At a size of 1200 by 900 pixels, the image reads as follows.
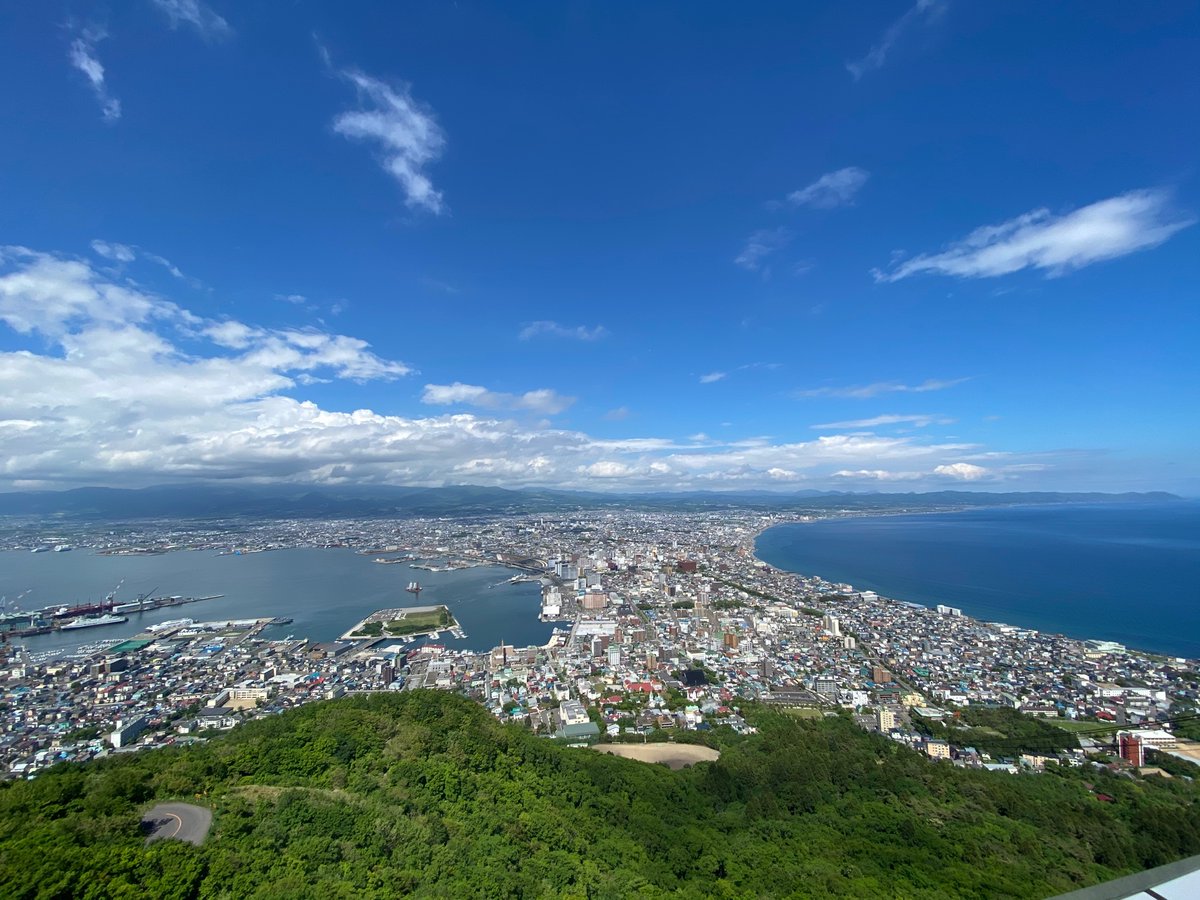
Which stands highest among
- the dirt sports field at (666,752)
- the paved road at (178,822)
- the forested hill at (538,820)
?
the paved road at (178,822)

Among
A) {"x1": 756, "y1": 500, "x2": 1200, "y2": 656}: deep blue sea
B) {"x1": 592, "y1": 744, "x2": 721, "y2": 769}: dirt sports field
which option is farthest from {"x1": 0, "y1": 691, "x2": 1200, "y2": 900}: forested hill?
{"x1": 756, "y1": 500, "x2": 1200, "y2": 656}: deep blue sea

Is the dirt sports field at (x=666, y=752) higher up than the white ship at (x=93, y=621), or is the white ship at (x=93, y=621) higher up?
the white ship at (x=93, y=621)

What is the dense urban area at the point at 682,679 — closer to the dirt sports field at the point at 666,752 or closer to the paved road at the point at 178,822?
the dirt sports field at the point at 666,752

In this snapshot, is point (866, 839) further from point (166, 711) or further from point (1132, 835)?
point (166, 711)

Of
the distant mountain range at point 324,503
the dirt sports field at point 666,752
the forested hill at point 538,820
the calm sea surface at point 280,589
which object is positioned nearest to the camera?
the forested hill at point 538,820

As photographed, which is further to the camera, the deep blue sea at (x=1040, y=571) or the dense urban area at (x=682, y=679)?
the deep blue sea at (x=1040, y=571)

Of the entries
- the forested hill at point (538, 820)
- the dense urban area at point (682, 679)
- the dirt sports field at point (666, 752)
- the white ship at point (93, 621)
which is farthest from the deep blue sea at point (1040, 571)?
the white ship at point (93, 621)

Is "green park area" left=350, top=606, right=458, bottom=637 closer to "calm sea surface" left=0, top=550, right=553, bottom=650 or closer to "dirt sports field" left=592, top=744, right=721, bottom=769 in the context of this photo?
"calm sea surface" left=0, top=550, right=553, bottom=650

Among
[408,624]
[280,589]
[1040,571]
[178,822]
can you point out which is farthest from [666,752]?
[1040,571]
